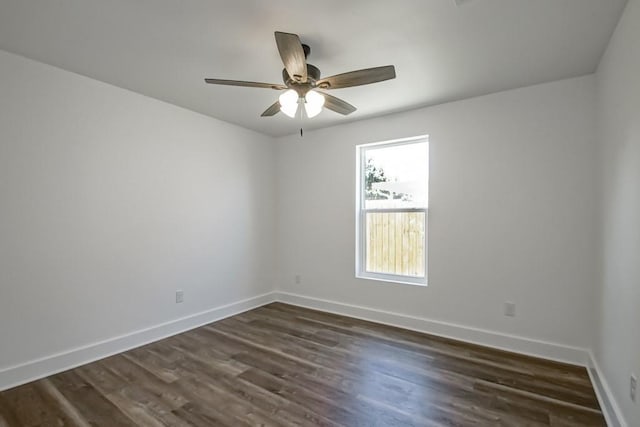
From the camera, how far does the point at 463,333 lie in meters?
3.03

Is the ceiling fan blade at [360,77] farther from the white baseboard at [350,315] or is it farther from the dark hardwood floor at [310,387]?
the white baseboard at [350,315]

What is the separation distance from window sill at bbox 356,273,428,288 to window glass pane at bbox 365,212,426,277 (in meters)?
0.05

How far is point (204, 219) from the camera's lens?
141 inches

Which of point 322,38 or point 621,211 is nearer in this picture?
point 621,211

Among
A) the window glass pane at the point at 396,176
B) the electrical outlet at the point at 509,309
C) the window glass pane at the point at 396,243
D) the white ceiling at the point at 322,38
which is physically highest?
the white ceiling at the point at 322,38

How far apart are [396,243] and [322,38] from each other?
237cm

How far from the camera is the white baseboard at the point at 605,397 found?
5.64ft

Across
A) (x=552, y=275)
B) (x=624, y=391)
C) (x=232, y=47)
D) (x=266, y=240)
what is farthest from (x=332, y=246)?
(x=624, y=391)

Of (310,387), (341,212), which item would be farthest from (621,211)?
(341,212)

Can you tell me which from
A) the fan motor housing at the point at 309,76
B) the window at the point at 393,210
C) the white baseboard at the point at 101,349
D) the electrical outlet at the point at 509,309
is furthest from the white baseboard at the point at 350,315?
the fan motor housing at the point at 309,76

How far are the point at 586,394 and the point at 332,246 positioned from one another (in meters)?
2.67

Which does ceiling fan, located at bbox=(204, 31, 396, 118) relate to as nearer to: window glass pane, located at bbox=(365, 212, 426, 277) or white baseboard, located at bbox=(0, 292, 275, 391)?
window glass pane, located at bbox=(365, 212, 426, 277)

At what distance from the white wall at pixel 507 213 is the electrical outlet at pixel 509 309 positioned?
3 centimetres

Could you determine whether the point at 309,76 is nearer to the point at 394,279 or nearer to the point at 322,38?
the point at 322,38
